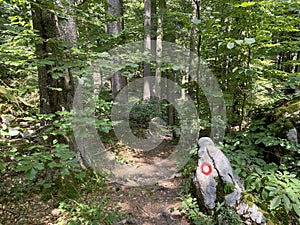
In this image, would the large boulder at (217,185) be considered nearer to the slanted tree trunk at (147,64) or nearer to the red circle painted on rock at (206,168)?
the red circle painted on rock at (206,168)

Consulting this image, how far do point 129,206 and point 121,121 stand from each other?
1.62 metres

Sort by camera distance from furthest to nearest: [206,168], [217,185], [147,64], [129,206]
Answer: [147,64], [129,206], [206,168], [217,185]

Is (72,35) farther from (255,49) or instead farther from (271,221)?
(271,221)

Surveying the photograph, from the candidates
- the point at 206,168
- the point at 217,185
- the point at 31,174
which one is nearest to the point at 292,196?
the point at 217,185

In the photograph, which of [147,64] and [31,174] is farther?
[147,64]

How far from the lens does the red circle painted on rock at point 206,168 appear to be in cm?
319

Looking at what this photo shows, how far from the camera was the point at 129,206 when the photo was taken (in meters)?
3.64

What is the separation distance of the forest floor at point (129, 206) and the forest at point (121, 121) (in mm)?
20

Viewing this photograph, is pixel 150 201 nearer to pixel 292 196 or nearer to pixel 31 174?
pixel 292 196

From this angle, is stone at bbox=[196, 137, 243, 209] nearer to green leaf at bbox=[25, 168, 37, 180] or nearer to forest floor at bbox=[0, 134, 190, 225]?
forest floor at bbox=[0, 134, 190, 225]

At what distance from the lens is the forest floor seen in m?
2.99

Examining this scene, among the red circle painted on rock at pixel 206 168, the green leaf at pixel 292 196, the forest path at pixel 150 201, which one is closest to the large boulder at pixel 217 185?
the red circle painted on rock at pixel 206 168

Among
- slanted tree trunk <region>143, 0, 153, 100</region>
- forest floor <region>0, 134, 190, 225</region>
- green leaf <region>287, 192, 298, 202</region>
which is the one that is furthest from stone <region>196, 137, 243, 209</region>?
slanted tree trunk <region>143, 0, 153, 100</region>

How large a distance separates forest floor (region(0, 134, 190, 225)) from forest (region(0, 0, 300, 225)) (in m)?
0.02
